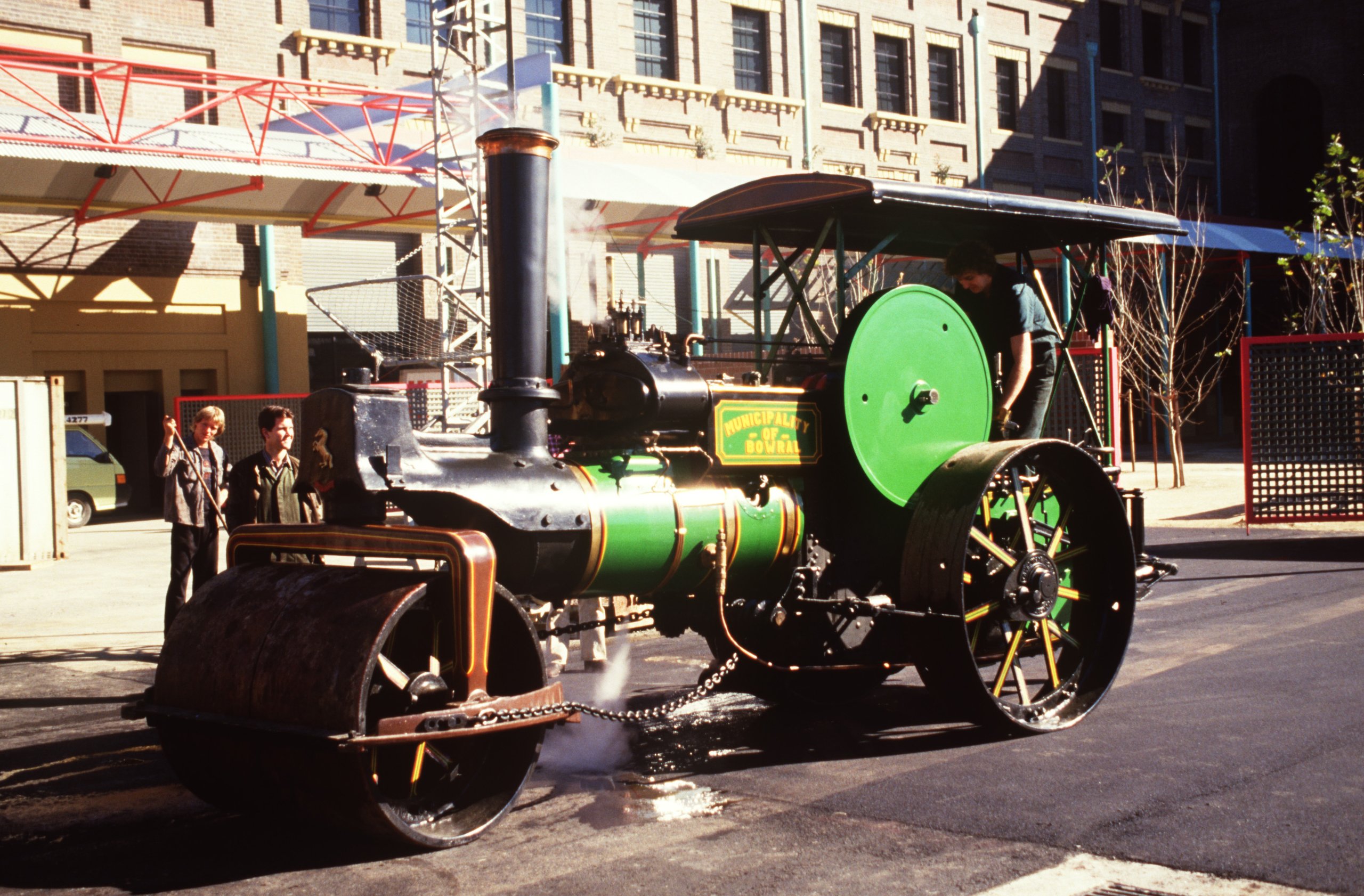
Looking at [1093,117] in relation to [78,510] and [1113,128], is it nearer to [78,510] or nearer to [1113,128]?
[1113,128]

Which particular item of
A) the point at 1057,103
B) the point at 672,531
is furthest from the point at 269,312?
the point at 1057,103

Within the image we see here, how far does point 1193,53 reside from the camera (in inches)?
1384

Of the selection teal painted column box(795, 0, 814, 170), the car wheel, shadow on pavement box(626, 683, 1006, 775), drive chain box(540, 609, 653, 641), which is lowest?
shadow on pavement box(626, 683, 1006, 775)

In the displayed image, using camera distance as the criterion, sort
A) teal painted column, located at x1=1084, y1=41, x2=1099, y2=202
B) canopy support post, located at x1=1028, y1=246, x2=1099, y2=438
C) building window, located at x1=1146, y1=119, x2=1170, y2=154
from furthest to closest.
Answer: building window, located at x1=1146, y1=119, x2=1170, y2=154 < teal painted column, located at x1=1084, y1=41, x2=1099, y2=202 < canopy support post, located at x1=1028, y1=246, x2=1099, y2=438

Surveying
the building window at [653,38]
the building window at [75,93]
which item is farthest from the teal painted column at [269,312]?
the building window at [653,38]

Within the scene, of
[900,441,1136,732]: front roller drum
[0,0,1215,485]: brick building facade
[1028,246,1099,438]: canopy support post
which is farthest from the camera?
[0,0,1215,485]: brick building facade

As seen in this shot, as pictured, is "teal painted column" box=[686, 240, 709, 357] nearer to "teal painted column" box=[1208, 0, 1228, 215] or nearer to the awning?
the awning

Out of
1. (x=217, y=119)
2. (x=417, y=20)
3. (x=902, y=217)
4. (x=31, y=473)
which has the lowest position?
(x=31, y=473)

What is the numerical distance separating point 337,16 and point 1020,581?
19.4m

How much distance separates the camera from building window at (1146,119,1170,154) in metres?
34.1

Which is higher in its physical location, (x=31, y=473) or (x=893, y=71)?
(x=893, y=71)

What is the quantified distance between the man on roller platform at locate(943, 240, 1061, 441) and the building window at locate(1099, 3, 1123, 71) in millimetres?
29967

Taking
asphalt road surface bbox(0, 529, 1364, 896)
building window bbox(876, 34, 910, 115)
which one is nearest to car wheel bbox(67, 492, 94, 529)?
asphalt road surface bbox(0, 529, 1364, 896)

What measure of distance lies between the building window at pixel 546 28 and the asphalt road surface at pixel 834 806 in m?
18.3
